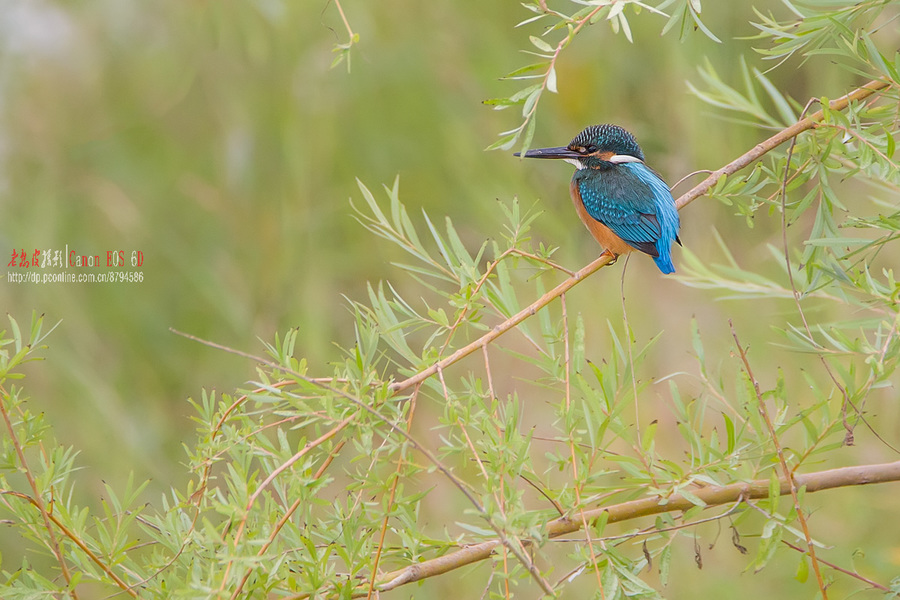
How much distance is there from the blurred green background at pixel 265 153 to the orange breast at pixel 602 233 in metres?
0.42

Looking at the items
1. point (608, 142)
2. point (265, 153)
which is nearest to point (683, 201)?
point (608, 142)

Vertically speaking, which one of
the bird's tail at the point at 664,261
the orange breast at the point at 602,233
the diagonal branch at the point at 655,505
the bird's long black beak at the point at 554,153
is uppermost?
the bird's long black beak at the point at 554,153

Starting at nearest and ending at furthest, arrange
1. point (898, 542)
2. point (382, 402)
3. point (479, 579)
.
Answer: point (382, 402)
point (898, 542)
point (479, 579)

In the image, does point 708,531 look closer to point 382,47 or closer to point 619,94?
point 619,94

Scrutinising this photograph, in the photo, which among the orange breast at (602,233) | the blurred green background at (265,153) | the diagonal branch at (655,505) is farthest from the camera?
the blurred green background at (265,153)

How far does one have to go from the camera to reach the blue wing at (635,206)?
1.35 m

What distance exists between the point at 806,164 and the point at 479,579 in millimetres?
1377

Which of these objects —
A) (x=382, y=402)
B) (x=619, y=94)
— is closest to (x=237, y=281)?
(x=619, y=94)

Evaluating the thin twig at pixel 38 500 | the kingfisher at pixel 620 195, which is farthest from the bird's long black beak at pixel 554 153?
the thin twig at pixel 38 500

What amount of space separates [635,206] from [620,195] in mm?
38

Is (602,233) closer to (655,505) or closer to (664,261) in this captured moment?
(664,261)

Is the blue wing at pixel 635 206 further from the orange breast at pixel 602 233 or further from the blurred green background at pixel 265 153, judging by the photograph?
the blurred green background at pixel 265 153

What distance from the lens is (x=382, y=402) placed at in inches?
25.5

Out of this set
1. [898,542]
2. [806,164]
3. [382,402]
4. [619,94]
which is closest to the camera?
[382,402]
